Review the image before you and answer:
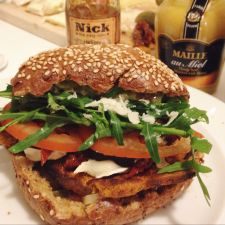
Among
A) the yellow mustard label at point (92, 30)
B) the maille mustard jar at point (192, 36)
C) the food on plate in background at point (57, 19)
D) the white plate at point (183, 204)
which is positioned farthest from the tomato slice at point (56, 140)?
the food on plate in background at point (57, 19)

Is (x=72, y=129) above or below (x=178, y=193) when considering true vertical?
above

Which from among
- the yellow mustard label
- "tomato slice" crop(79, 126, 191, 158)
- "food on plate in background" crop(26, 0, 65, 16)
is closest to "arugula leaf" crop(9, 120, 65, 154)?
"tomato slice" crop(79, 126, 191, 158)

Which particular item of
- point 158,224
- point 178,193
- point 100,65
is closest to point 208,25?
point 100,65

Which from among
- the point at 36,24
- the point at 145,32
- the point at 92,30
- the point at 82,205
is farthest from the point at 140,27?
the point at 82,205

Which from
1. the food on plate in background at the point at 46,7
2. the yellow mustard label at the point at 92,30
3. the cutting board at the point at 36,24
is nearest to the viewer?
the yellow mustard label at the point at 92,30

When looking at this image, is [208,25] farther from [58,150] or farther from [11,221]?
[11,221]

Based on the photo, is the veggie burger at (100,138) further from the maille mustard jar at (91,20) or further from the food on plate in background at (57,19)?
the food on plate in background at (57,19)
